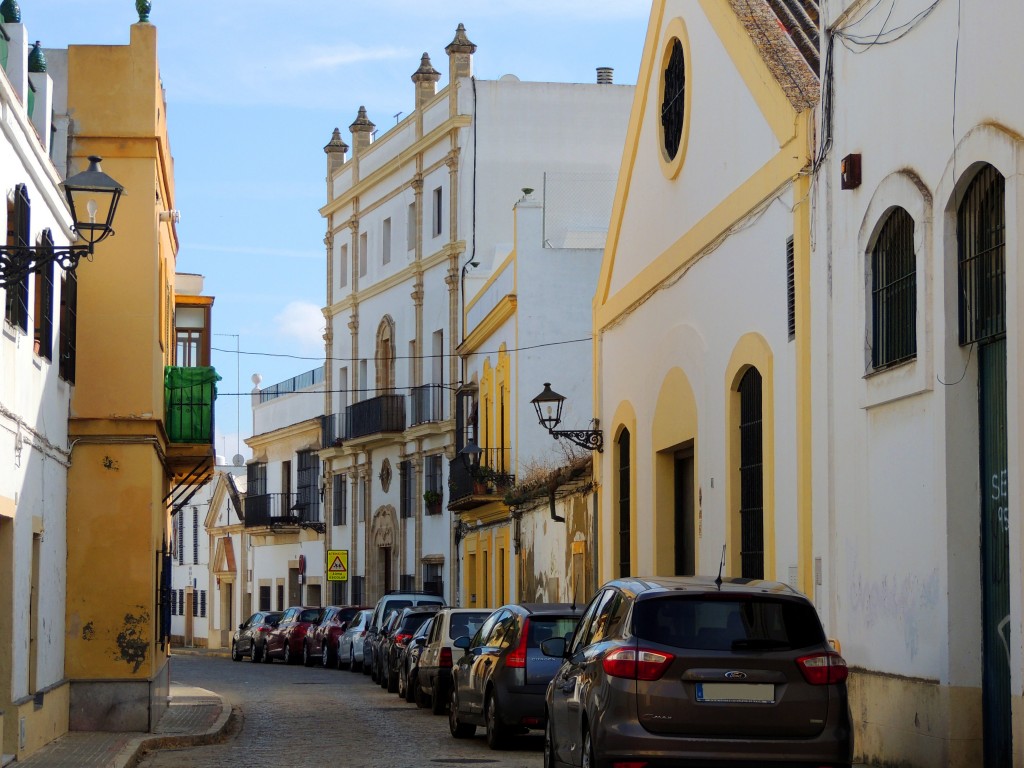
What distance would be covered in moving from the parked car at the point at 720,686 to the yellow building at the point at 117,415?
30.0 feet

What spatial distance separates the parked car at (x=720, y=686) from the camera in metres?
11.0

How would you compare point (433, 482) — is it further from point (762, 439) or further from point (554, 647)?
point (554, 647)

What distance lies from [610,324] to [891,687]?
12.7 metres

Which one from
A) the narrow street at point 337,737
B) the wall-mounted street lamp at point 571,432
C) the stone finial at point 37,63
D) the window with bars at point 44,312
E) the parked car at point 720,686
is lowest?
the narrow street at point 337,737

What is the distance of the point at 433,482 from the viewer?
1865 inches

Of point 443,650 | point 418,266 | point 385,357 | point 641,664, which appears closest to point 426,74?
point 418,266

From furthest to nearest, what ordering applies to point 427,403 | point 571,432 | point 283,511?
point 283,511 → point 427,403 → point 571,432

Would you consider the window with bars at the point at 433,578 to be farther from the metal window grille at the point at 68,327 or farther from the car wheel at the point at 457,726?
the metal window grille at the point at 68,327

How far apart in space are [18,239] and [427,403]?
3236 centimetres

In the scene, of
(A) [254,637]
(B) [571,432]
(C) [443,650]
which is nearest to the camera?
(C) [443,650]

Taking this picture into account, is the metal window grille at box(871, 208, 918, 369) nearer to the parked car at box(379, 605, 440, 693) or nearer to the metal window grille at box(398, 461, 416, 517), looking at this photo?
the parked car at box(379, 605, 440, 693)

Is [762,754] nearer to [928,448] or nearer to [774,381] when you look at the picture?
[928,448]

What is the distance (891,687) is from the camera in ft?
46.1

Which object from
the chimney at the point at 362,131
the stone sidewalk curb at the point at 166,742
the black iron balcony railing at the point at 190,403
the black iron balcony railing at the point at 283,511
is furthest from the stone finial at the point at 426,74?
the stone sidewalk curb at the point at 166,742
